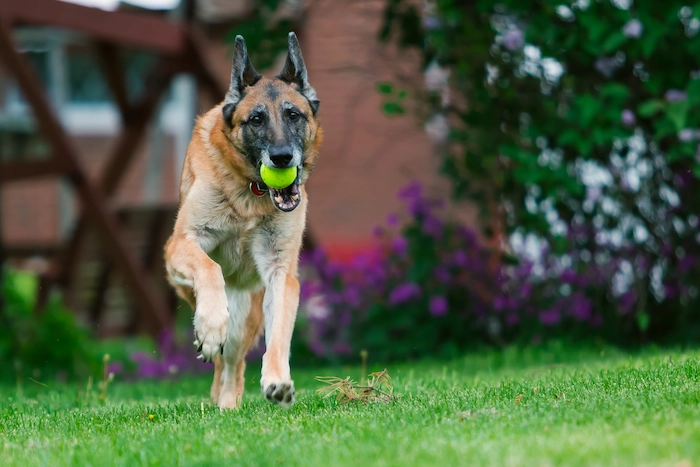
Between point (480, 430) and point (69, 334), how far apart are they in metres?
6.04

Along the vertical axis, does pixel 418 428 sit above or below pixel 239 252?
below

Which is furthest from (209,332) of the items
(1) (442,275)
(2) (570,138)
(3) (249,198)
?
(1) (442,275)

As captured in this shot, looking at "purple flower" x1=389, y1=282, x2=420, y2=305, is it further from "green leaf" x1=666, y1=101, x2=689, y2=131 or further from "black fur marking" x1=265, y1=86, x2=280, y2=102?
"black fur marking" x1=265, y1=86, x2=280, y2=102

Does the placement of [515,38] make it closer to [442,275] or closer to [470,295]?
[442,275]

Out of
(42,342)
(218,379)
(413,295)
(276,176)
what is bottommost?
(42,342)

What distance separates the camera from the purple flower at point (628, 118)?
23.5 feet

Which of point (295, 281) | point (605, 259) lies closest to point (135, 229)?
point (605, 259)

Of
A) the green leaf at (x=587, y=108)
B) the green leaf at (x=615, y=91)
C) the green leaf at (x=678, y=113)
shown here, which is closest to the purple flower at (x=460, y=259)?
the green leaf at (x=587, y=108)

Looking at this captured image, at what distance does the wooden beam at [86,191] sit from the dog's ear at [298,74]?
11.4ft

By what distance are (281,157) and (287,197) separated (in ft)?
0.80

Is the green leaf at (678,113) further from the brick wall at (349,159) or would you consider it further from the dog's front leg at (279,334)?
the brick wall at (349,159)

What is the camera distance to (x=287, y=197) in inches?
188

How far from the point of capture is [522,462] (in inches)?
108

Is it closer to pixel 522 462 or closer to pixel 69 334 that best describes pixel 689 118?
pixel 522 462
